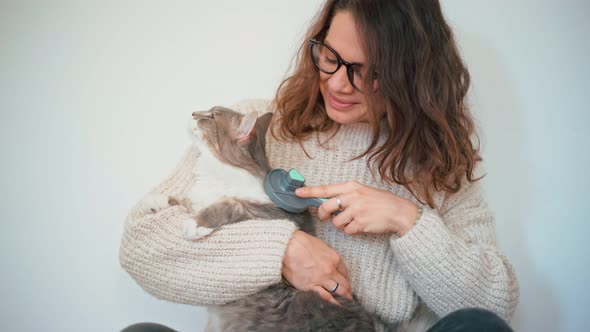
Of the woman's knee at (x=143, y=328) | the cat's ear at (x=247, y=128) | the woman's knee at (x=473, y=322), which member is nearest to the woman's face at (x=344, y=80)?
the cat's ear at (x=247, y=128)

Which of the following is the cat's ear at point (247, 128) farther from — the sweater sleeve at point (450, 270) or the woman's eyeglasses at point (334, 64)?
the sweater sleeve at point (450, 270)

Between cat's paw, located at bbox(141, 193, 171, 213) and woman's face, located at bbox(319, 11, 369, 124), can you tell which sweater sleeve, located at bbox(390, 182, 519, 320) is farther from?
cat's paw, located at bbox(141, 193, 171, 213)

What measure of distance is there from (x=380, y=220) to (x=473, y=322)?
33 centimetres

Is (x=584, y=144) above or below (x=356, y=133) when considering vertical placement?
below

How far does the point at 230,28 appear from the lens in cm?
153

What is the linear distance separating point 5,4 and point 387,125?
1.40m

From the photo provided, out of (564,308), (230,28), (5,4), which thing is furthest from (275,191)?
(564,308)

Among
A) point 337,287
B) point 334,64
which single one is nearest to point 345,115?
point 334,64

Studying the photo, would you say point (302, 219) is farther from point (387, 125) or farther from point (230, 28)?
point (230, 28)

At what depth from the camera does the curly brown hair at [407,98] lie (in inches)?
40.6

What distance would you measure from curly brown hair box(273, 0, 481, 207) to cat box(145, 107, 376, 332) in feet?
0.50

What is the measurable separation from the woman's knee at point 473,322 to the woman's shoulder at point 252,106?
879 mm

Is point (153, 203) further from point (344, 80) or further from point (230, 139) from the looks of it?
point (344, 80)

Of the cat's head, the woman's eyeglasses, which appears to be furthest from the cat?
the woman's eyeglasses
